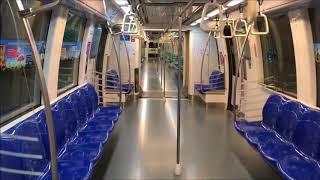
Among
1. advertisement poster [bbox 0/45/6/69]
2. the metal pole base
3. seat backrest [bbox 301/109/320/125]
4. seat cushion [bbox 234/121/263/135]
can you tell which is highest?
Result: advertisement poster [bbox 0/45/6/69]

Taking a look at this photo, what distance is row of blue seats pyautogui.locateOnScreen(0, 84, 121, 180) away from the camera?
8.61 feet

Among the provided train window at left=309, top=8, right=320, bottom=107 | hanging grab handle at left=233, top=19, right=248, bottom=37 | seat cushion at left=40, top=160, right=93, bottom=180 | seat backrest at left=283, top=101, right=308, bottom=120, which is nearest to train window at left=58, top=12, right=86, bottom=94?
seat cushion at left=40, top=160, right=93, bottom=180

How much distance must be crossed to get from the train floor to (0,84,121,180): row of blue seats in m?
0.51

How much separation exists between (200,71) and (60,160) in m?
7.99

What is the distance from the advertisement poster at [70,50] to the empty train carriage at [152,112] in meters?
0.02

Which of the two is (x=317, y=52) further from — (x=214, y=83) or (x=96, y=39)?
(x=214, y=83)

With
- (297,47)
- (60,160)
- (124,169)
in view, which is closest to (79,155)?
(60,160)

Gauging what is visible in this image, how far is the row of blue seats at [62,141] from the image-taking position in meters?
2.62

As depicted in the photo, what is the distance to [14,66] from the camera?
3.50m

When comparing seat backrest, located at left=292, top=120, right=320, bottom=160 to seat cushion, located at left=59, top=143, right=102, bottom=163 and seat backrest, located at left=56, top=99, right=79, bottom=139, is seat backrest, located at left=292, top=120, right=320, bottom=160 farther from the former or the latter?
seat backrest, located at left=56, top=99, right=79, bottom=139

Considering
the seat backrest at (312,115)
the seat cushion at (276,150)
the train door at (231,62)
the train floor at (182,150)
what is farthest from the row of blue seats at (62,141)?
the train door at (231,62)

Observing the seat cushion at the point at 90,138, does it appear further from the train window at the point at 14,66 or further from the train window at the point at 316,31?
the train window at the point at 316,31

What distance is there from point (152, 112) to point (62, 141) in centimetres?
473

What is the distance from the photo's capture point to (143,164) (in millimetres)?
4922
